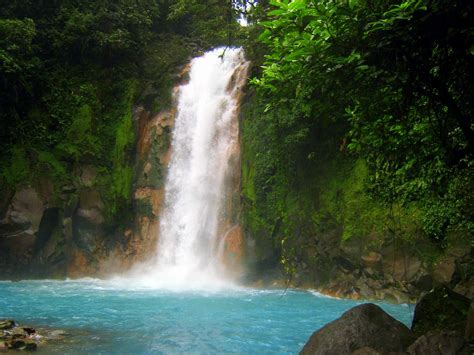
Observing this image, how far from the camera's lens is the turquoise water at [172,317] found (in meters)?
6.84

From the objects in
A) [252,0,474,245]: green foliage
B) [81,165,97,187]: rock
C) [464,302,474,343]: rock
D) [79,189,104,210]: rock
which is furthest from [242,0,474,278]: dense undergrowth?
[81,165,97,187]: rock

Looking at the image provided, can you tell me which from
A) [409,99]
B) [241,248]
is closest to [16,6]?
[241,248]

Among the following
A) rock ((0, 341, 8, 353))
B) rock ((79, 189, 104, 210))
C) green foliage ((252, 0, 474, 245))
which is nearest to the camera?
green foliage ((252, 0, 474, 245))

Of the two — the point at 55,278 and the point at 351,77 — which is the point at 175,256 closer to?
the point at 55,278

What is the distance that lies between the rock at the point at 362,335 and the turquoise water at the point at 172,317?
5.34ft

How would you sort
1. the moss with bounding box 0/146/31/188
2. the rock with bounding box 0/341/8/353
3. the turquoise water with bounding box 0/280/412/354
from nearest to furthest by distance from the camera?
the rock with bounding box 0/341/8/353, the turquoise water with bounding box 0/280/412/354, the moss with bounding box 0/146/31/188

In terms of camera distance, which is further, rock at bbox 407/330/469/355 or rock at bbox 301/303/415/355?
rock at bbox 301/303/415/355

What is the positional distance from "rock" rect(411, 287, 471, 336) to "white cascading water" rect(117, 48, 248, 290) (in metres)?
8.42

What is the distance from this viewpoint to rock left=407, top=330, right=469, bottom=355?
426 centimetres

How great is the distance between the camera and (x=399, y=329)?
5.23m

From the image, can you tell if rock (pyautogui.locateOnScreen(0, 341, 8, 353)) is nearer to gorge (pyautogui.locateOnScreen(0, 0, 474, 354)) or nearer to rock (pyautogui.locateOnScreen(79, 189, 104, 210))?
gorge (pyautogui.locateOnScreen(0, 0, 474, 354))

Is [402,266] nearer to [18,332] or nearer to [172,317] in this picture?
[172,317]

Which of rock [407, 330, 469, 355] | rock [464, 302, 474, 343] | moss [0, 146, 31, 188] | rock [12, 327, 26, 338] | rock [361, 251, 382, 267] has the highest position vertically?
moss [0, 146, 31, 188]

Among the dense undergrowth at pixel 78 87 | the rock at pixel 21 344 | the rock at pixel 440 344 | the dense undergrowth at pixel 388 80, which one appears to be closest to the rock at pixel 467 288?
the dense undergrowth at pixel 388 80
